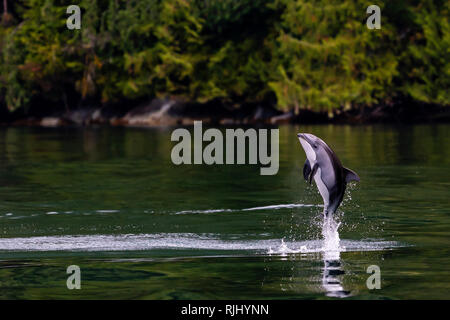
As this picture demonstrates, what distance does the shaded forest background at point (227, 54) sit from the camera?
5628 cm

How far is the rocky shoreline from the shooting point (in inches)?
2279

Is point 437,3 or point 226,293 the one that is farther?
point 437,3

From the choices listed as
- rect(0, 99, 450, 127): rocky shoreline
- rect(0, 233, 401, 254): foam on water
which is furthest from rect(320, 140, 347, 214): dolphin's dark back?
rect(0, 99, 450, 127): rocky shoreline

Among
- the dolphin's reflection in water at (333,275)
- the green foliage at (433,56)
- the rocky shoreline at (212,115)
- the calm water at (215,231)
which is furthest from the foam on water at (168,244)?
the green foliage at (433,56)

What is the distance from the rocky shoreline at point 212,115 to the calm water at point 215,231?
29936 millimetres

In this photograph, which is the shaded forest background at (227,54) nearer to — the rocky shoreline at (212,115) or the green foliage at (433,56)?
the green foliage at (433,56)

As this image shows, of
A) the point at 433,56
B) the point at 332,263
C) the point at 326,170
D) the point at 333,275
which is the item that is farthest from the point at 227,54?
the point at 333,275

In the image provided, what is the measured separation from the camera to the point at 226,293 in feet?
31.9

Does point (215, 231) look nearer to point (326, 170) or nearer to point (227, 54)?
point (326, 170)

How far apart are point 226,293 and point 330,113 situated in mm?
45676

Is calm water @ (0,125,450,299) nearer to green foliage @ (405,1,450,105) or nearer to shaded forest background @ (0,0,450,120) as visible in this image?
shaded forest background @ (0,0,450,120)

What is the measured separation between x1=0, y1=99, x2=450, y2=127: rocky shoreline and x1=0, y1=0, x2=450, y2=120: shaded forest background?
0.59m
